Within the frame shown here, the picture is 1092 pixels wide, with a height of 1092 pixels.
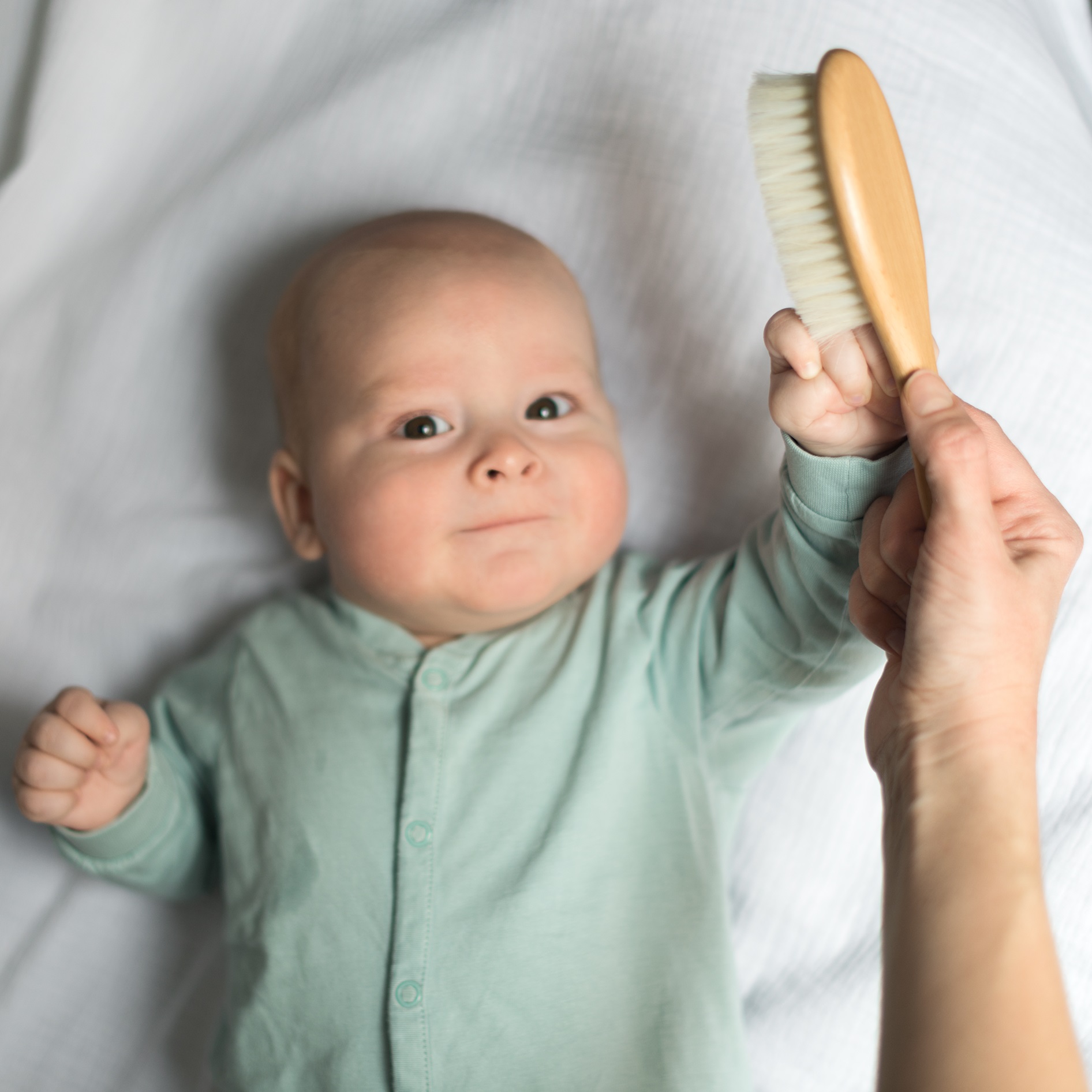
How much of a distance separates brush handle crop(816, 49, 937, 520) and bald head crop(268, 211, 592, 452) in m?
0.49

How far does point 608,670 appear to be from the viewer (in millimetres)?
1119

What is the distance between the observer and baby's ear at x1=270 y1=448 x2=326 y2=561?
1274 mm

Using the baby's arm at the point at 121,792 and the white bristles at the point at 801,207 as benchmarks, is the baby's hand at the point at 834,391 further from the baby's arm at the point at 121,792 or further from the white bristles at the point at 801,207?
the baby's arm at the point at 121,792

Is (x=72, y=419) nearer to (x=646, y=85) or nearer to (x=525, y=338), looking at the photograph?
(x=525, y=338)

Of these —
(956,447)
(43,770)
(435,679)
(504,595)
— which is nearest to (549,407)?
(504,595)

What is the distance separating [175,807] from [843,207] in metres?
1.00

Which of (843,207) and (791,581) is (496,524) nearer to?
(791,581)

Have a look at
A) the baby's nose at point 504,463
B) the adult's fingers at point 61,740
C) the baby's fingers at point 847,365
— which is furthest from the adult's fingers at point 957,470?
the adult's fingers at point 61,740

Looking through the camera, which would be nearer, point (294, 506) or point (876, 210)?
point (876, 210)

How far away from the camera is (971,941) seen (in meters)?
0.62

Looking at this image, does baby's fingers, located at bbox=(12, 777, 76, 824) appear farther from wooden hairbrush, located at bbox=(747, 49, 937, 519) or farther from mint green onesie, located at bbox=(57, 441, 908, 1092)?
wooden hairbrush, located at bbox=(747, 49, 937, 519)

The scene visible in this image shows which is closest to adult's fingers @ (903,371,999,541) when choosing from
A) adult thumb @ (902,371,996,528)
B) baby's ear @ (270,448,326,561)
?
adult thumb @ (902,371,996,528)

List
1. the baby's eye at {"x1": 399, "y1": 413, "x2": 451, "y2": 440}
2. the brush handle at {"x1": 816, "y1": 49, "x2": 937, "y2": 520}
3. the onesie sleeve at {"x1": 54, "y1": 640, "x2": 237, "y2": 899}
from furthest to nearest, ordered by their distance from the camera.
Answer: the onesie sleeve at {"x1": 54, "y1": 640, "x2": 237, "y2": 899}, the baby's eye at {"x1": 399, "y1": 413, "x2": 451, "y2": 440}, the brush handle at {"x1": 816, "y1": 49, "x2": 937, "y2": 520}

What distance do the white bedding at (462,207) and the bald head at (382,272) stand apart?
16 cm
